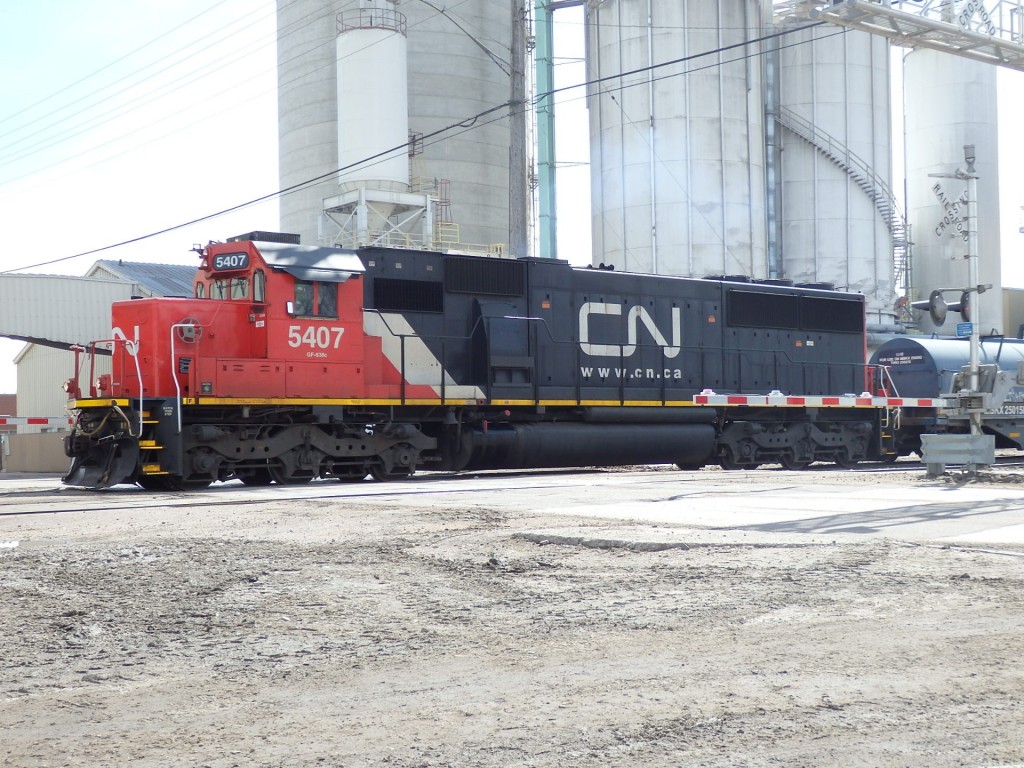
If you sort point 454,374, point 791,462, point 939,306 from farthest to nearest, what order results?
point 791,462, point 454,374, point 939,306

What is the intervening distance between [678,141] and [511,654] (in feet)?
114

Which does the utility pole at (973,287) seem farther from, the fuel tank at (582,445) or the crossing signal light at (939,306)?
the fuel tank at (582,445)

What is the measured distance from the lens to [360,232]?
118 feet

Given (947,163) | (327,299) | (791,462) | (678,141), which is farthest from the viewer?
(947,163)

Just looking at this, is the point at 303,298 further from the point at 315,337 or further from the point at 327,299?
the point at 315,337

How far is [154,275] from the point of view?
3941cm

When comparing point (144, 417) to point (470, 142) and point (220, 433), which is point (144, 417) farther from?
point (470, 142)

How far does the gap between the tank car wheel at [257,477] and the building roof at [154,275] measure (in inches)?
808

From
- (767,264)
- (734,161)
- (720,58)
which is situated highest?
(720,58)

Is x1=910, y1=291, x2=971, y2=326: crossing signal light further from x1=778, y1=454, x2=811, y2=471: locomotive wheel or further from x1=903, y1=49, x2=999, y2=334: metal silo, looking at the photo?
x1=903, y1=49, x2=999, y2=334: metal silo

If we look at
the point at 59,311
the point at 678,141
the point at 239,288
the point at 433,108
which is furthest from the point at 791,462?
the point at 433,108

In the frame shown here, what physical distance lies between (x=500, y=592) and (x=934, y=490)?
8641mm

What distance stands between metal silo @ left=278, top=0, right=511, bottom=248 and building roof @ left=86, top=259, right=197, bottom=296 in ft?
19.8

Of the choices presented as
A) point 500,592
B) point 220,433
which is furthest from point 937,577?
point 220,433
